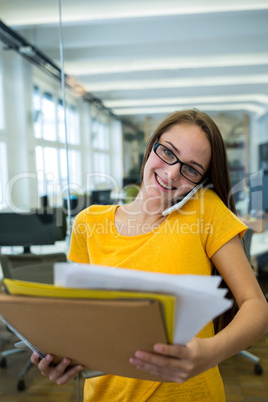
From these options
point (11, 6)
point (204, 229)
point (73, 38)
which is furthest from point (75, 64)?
point (204, 229)

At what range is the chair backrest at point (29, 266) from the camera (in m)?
2.22

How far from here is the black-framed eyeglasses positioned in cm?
94

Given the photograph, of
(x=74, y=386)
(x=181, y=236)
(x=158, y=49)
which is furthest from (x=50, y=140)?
(x=181, y=236)

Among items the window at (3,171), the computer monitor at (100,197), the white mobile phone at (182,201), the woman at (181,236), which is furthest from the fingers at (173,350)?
the computer monitor at (100,197)

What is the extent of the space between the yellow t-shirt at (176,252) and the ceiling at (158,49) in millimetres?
2111

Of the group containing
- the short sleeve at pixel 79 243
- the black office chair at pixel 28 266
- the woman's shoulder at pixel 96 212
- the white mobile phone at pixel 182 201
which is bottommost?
the black office chair at pixel 28 266

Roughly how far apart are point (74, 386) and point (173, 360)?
6.80 feet

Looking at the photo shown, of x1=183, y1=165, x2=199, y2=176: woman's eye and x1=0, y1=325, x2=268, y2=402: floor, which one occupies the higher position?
x1=183, y1=165, x2=199, y2=176: woman's eye

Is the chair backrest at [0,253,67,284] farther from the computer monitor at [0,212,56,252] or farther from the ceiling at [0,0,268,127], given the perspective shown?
the ceiling at [0,0,268,127]

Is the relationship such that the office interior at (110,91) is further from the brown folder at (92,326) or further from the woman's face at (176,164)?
the brown folder at (92,326)

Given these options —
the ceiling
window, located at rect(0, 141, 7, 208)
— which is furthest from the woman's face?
window, located at rect(0, 141, 7, 208)

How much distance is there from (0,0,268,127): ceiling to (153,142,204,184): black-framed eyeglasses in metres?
2.00

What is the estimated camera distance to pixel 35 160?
2746mm

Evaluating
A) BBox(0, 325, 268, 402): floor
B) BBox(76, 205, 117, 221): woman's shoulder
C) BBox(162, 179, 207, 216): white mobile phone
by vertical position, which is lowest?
BBox(0, 325, 268, 402): floor
